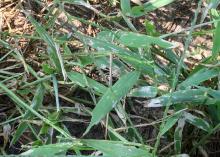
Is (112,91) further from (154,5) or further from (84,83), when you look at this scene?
(154,5)

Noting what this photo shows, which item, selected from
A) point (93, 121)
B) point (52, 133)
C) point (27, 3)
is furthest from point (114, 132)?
point (27, 3)

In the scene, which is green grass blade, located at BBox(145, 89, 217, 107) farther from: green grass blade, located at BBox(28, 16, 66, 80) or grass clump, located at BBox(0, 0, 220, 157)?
green grass blade, located at BBox(28, 16, 66, 80)

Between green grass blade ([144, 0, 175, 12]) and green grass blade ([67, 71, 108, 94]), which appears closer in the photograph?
green grass blade ([67, 71, 108, 94])

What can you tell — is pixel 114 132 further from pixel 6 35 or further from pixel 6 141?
pixel 6 35

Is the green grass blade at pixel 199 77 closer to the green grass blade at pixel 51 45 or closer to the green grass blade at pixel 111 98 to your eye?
the green grass blade at pixel 111 98

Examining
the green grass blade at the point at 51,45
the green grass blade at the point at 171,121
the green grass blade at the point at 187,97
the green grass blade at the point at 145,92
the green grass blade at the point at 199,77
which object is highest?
the green grass blade at the point at 51,45

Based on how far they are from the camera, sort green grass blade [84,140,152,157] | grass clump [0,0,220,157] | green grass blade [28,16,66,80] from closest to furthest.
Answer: green grass blade [84,140,152,157] < grass clump [0,0,220,157] < green grass blade [28,16,66,80]

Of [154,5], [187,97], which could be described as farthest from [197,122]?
[154,5]

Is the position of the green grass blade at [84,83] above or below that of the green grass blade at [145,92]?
above

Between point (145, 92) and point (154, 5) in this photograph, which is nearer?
point (145, 92)

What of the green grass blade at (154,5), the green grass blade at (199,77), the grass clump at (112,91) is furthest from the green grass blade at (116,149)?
the green grass blade at (154,5)

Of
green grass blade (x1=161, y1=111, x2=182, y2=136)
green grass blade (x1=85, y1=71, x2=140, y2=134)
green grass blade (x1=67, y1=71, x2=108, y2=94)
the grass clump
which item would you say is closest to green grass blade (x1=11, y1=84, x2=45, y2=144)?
the grass clump
